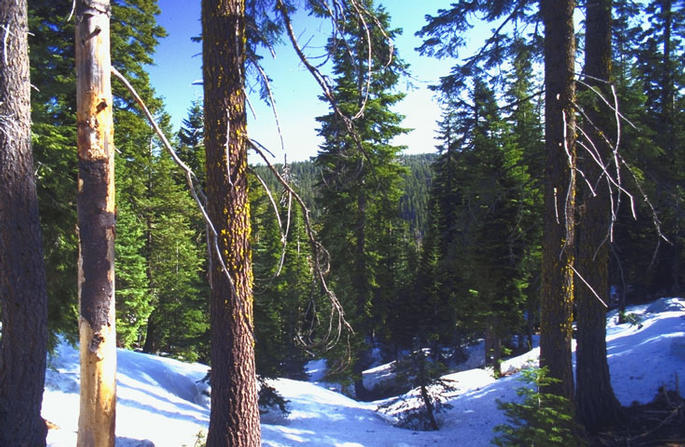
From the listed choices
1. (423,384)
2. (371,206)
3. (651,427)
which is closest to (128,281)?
(371,206)

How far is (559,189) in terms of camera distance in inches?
227

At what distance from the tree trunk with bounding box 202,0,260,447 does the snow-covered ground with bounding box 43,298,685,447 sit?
3.58 meters

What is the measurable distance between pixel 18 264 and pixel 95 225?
2.73 meters

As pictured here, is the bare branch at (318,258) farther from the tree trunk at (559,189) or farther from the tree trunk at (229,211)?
the tree trunk at (559,189)

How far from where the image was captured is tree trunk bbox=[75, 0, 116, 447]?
256cm

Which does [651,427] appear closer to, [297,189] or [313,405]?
[297,189]

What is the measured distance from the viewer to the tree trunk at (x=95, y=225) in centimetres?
256

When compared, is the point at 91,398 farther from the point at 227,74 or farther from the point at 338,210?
the point at 338,210

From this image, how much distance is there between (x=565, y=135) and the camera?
5.48 m

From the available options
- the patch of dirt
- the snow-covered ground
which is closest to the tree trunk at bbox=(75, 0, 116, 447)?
the snow-covered ground

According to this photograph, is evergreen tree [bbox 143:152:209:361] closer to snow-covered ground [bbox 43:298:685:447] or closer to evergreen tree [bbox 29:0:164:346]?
snow-covered ground [bbox 43:298:685:447]

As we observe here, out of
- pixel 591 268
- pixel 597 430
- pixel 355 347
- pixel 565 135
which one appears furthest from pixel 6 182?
pixel 355 347

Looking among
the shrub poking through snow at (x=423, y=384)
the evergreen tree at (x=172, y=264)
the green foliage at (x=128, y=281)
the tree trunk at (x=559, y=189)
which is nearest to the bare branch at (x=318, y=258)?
the tree trunk at (x=559, y=189)

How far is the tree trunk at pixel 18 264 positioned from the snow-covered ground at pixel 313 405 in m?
1.64
